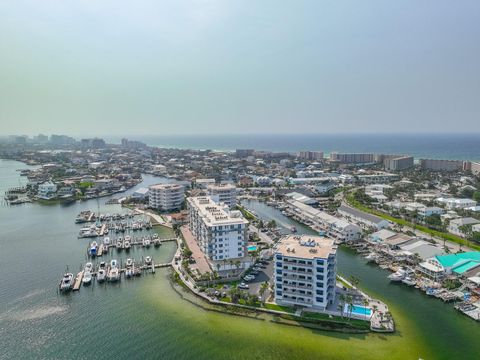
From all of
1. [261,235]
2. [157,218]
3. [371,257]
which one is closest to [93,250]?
[157,218]

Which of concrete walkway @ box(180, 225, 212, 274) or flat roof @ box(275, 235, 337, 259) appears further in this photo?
concrete walkway @ box(180, 225, 212, 274)

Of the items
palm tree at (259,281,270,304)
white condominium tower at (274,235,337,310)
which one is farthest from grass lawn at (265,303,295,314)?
palm tree at (259,281,270,304)

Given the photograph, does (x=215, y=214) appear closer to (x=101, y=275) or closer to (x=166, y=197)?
(x=101, y=275)

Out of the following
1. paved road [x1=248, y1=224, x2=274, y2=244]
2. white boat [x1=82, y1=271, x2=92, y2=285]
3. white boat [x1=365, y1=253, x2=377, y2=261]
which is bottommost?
white boat [x1=82, y1=271, x2=92, y2=285]

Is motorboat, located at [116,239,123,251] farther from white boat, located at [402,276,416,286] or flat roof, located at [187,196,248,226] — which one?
white boat, located at [402,276,416,286]

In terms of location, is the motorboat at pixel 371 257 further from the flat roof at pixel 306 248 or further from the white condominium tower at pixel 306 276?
the white condominium tower at pixel 306 276

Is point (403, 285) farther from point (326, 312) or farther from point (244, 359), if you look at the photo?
point (244, 359)

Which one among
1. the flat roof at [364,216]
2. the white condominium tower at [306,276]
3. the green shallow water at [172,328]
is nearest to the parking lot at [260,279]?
the white condominium tower at [306,276]
